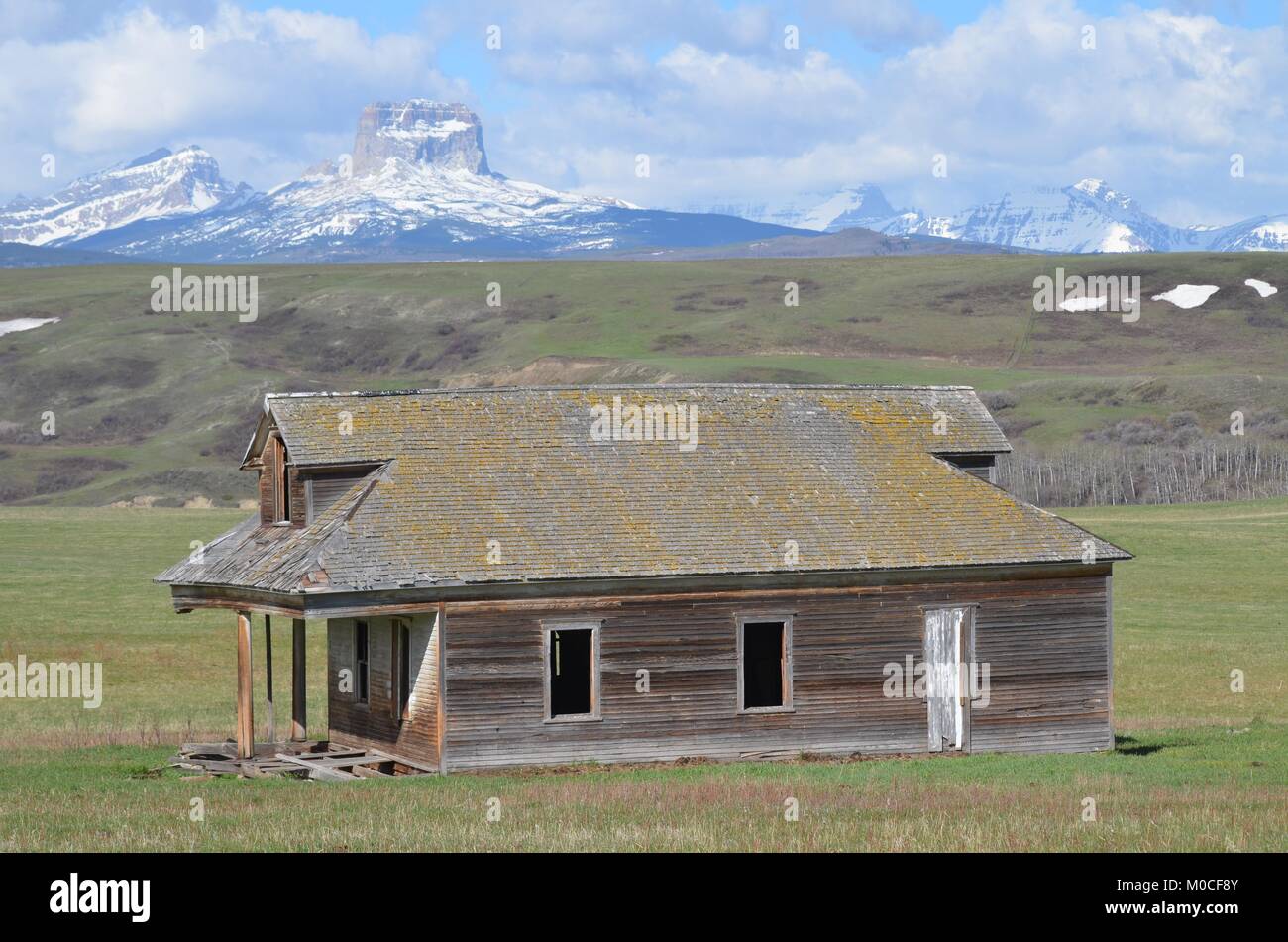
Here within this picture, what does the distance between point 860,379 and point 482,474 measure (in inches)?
3706

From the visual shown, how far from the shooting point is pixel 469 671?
25.8 m

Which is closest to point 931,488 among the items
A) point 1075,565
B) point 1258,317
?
point 1075,565

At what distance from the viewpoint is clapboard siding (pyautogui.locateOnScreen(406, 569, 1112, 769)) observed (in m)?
25.9

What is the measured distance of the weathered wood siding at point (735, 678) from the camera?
85.0 ft

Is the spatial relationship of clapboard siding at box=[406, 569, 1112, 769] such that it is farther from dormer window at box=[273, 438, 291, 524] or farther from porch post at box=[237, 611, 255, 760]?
dormer window at box=[273, 438, 291, 524]

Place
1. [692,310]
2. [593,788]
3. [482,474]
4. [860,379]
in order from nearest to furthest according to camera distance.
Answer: [593,788], [482,474], [860,379], [692,310]

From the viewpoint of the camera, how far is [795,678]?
27.5 m

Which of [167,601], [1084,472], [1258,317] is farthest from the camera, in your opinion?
[1258,317]

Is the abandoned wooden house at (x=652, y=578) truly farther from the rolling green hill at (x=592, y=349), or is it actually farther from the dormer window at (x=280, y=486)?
the rolling green hill at (x=592, y=349)

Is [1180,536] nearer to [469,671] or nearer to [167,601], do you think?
[167,601]

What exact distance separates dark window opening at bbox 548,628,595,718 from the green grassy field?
445 centimetres

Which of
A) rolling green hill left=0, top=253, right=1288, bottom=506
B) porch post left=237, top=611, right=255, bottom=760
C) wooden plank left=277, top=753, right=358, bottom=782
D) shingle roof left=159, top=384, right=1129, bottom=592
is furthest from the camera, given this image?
rolling green hill left=0, top=253, right=1288, bottom=506

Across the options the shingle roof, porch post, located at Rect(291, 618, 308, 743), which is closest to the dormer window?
the shingle roof

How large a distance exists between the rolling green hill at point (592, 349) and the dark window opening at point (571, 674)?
68.4 meters
